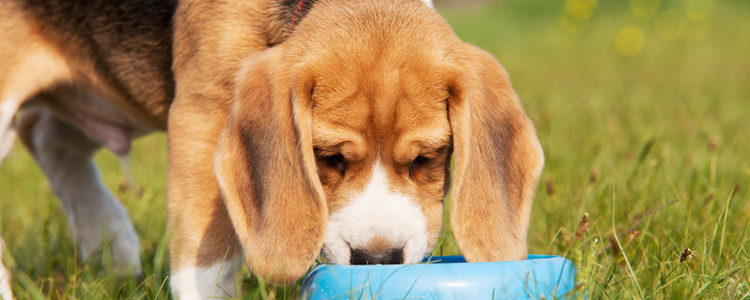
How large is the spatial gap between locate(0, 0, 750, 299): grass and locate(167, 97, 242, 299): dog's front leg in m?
0.12

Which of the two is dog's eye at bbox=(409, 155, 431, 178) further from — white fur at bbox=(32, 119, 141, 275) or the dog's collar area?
white fur at bbox=(32, 119, 141, 275)

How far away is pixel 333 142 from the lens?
2.64 m

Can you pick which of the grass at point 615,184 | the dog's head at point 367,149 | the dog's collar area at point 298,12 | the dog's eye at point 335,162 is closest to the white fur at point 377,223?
the dog's head at point 367,149

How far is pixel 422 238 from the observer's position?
101 inches

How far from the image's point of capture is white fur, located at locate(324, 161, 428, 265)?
2.46 meters

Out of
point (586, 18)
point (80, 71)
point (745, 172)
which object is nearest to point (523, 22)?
point (586, 18)

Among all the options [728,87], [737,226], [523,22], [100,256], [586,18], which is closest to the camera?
[737,226]

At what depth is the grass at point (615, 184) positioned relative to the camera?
2.83m

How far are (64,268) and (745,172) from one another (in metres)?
3.43

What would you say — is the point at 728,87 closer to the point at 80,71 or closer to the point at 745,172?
the point at 745,172

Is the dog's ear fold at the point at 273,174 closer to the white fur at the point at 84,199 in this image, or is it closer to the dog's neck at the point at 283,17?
the dog's neck at the point at 283,17

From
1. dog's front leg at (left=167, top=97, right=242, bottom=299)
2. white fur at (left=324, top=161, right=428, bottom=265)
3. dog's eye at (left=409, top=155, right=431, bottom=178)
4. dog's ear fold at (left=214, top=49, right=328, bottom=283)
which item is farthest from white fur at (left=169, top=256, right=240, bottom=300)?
dog's eye at (left=409, top=155, right=431, bottom=178)

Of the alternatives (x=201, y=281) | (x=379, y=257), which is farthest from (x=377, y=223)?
(x=201, y=281)

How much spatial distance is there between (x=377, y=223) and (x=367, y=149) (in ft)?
0.89
